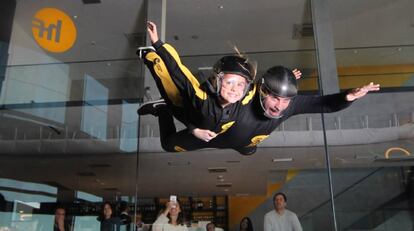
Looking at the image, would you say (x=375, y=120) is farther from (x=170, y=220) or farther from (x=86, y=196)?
(x=86, y=196)

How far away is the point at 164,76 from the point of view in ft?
6.39

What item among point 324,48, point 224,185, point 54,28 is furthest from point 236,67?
point 224,185

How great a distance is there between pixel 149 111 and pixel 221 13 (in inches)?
146

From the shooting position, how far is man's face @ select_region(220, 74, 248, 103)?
69.3 inches

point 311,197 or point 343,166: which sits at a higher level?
point 343,166

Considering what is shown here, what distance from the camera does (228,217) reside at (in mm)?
10039

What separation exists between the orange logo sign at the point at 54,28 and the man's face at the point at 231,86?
4563 millimetres

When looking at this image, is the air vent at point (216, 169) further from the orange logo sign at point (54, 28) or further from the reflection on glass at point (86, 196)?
the orange logo sign at point (54, 28)

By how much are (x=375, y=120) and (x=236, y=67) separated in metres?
4.27

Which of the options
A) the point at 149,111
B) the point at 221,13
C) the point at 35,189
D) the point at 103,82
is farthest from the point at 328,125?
the point at 35,189

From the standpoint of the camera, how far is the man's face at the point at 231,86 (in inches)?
69.3

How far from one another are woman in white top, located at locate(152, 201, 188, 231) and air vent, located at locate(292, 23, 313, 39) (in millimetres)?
3032

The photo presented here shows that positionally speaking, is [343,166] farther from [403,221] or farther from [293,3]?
[293,3]

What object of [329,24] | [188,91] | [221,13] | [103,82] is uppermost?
[221,13]
